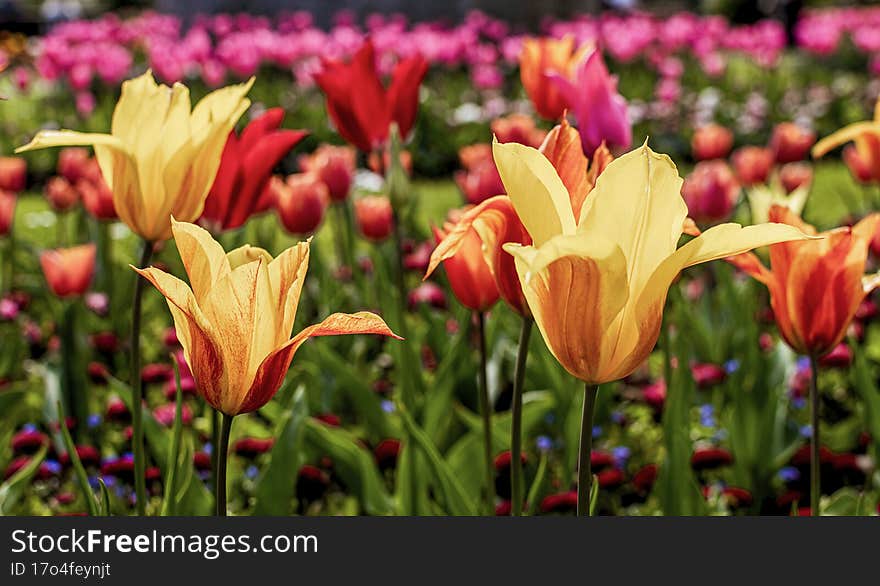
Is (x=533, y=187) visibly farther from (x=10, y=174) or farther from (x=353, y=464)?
(x=10, y=174)

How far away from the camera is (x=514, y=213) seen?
54.1 inches

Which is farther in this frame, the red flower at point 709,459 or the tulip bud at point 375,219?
the tulip bud at point 375,219

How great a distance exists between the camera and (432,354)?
10.3ft

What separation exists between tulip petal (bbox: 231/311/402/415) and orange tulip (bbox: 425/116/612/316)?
0.13 m

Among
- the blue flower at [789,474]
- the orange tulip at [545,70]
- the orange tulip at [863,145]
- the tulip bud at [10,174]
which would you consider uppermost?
the tulip bud at [10,174]

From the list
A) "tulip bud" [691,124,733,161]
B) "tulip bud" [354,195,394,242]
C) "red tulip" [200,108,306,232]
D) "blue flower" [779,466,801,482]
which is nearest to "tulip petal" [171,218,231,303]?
"red tulip" [200,108,306,232]

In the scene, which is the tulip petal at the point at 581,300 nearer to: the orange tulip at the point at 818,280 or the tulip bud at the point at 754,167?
the orange tulip at the point at 818,280

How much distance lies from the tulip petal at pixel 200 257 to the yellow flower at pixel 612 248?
1.02ft

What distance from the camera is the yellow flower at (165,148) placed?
160cm

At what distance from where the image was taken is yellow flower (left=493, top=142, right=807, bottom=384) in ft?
3.62

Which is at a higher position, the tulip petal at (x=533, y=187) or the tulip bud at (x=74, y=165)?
the tulip bud at (x=74, y=165)

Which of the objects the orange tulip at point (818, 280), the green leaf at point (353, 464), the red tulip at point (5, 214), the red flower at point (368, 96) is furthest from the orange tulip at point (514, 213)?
the red tulip at point (5, 214)

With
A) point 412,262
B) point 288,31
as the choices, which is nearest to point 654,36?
point 288,31

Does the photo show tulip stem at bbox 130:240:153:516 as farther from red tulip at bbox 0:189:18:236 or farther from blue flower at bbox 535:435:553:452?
red tulip at bbox 0:189:18:236
